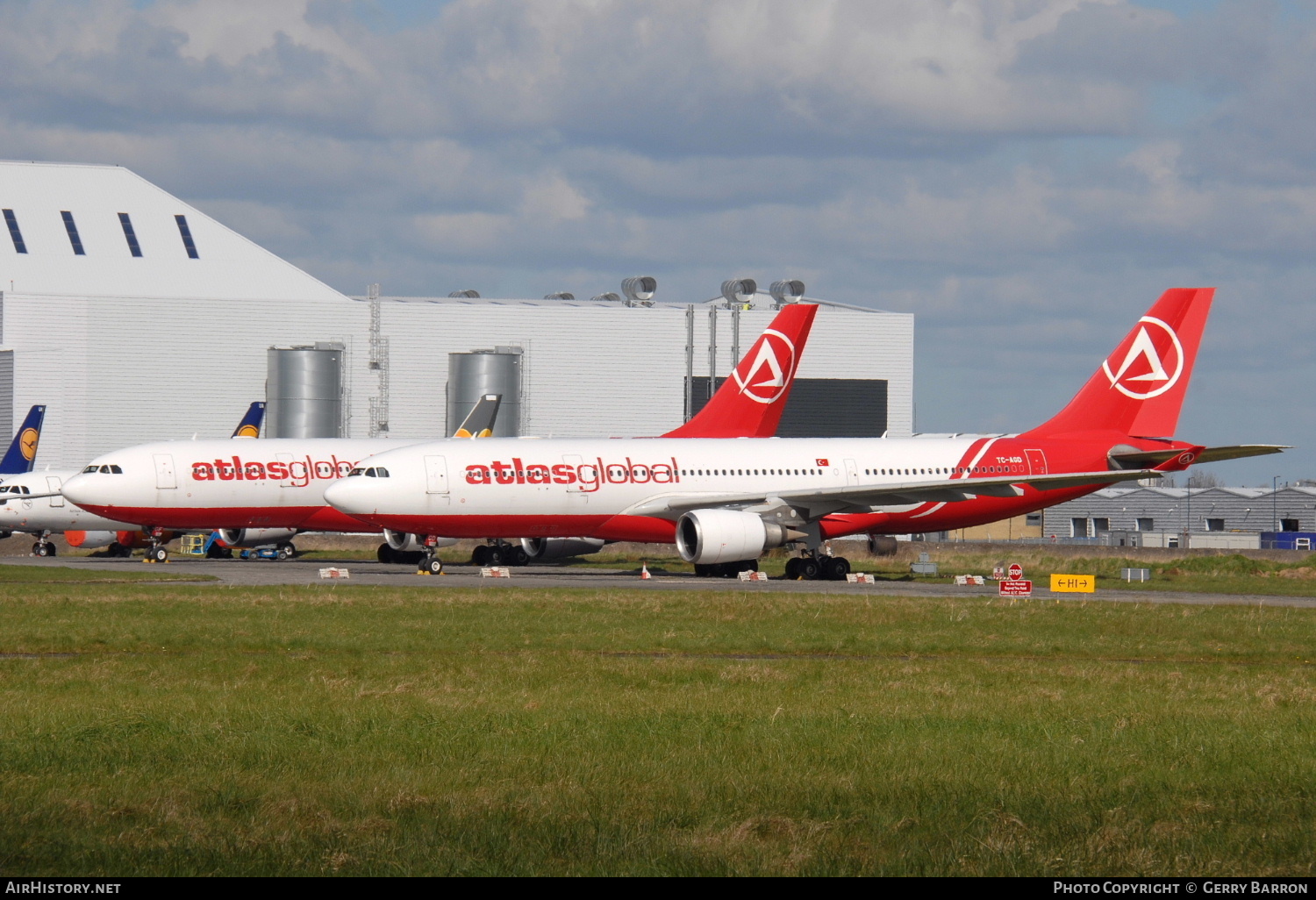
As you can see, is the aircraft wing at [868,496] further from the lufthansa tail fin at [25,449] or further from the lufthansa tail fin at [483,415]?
the lufthansa tail fin at [25,449]

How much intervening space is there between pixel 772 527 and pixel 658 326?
5818 centimetres

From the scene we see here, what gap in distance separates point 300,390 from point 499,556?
42.0 metres

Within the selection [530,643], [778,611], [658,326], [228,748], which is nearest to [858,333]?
[658,326]

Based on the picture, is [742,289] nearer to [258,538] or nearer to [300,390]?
[300,390]

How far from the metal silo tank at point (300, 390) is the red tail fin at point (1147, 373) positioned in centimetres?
5159

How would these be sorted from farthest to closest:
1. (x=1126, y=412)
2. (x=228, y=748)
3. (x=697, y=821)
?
1. (x=1126, y=412)
2. (x=228, y=748)
3. (x=697, y=821)

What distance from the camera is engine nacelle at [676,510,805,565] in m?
41.9

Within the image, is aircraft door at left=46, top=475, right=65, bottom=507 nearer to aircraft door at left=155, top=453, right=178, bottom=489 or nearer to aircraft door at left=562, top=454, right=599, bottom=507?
aircraft door at left=155, top=453, right=178, bottom=489

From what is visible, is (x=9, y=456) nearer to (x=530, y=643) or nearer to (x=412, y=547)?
(x=412, y=547)

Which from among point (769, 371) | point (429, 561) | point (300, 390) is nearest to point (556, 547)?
point (429, 561)

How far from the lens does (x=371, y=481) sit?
42781 millimetres

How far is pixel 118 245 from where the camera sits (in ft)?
322

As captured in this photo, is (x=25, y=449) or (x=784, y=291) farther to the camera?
(x=784, y=291)

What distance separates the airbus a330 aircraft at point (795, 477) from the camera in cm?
4294
